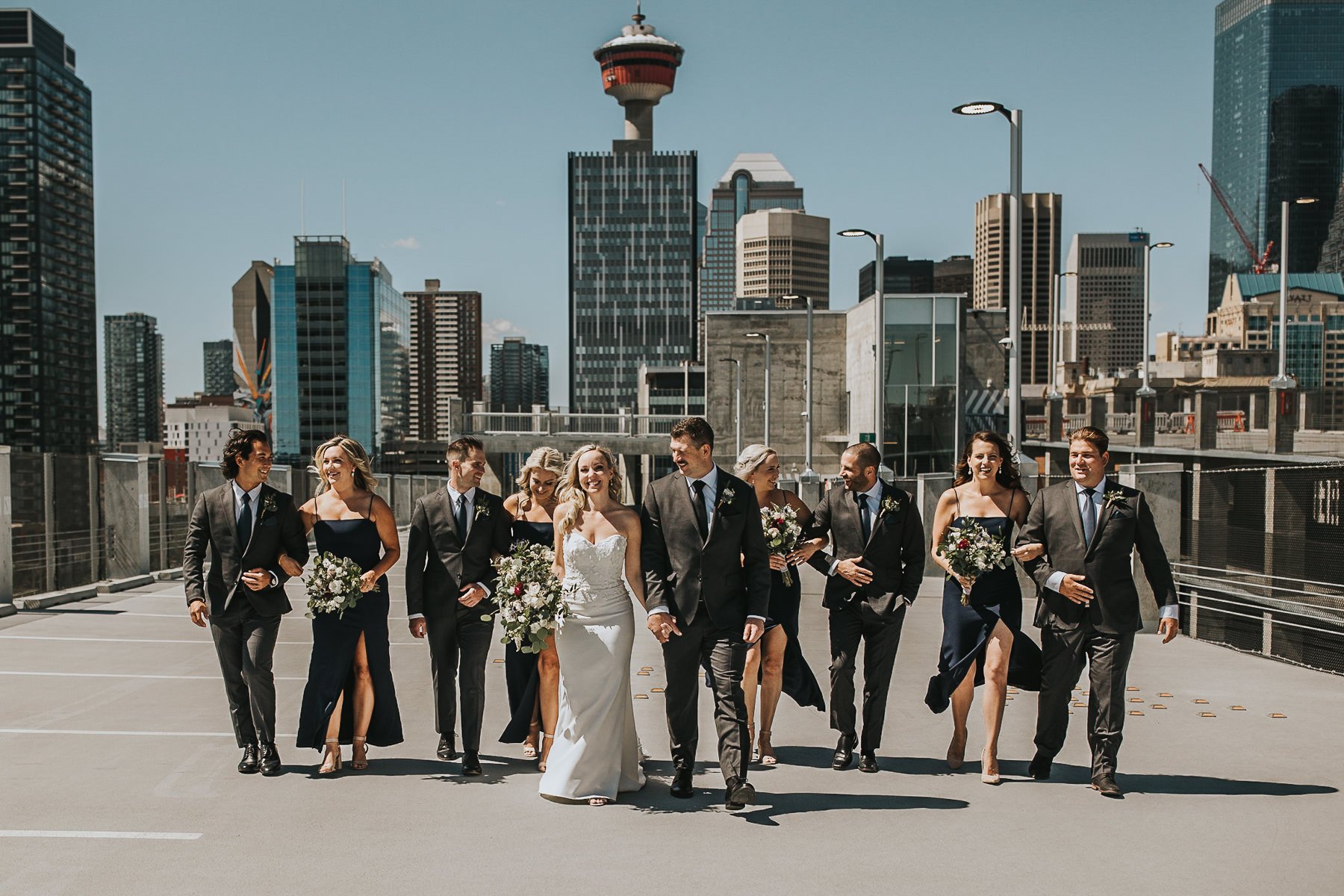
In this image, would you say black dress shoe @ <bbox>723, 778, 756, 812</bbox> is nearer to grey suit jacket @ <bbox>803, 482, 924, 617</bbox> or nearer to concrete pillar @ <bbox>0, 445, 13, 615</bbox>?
grey suit jacket @ <bbox>803, 482, 924, 617</bbox>

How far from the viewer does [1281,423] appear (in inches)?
1682

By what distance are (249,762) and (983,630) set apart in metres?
4.56

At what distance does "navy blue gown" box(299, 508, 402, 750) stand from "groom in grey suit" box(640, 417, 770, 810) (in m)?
1.79

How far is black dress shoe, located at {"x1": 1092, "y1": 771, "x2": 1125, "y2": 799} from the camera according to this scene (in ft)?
23.1

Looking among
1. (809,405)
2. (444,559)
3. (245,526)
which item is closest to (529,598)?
(444,559)

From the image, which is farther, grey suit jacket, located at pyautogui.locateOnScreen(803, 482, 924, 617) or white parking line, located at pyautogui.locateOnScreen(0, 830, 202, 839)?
grey suit jacket, located at pyautogui.locateOnScreen(803, 482, 924, 617)

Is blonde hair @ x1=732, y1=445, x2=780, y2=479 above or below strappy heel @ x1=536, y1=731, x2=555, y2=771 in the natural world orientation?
above

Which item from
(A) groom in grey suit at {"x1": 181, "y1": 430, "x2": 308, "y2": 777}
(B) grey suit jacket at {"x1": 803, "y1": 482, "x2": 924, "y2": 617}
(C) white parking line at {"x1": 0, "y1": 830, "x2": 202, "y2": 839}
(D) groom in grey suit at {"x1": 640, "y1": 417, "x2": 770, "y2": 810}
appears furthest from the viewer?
(B) grey suit jacket at {"x1": 803, "y1": 482, "x2": 924, "y2": 617}

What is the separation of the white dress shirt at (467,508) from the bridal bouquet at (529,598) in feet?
1.66

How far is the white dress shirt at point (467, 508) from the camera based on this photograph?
7.78 metres

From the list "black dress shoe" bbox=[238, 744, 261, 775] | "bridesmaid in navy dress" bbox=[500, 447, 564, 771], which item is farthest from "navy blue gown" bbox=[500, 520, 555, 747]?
"black dress shoe" bbox=[238, 744, 261, 775]

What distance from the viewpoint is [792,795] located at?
280 inches

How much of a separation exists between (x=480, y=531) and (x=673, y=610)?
1.51 meters

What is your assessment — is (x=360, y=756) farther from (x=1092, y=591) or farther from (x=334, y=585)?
(x=1092, y=591)
